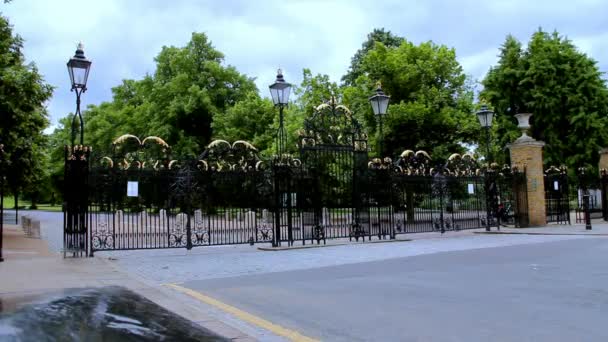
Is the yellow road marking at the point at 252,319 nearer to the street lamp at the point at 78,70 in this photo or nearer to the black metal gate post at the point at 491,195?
the street lamp at the point at 78,70

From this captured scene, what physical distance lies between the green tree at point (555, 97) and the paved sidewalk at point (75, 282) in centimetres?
3015

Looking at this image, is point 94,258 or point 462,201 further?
point 462,201

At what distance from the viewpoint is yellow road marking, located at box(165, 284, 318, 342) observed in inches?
225

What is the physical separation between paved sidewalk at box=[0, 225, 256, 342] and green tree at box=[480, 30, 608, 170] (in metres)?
30.1

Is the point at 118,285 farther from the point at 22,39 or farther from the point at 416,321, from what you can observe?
the point at 22,39

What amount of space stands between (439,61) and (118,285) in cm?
2396

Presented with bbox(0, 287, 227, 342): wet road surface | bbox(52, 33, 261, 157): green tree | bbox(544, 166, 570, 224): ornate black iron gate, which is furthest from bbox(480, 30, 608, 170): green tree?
bbox(0, 287, 227, 342): wet road surface

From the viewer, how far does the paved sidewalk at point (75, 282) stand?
671cm

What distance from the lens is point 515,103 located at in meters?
38.8

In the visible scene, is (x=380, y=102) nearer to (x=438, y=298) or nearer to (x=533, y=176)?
(x=533, y=176)

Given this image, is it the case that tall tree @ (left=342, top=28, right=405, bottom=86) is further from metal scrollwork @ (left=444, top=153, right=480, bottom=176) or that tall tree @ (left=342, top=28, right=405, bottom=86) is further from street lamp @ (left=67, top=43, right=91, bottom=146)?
street lamp @ (left=67, top=43, right=91, bottom=146)

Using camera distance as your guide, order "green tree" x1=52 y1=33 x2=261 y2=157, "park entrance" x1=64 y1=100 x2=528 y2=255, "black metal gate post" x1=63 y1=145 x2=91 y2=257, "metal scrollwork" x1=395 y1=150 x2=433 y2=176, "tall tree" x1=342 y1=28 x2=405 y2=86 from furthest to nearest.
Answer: "tall tree" x1=342 y1=28 x2=405 y2=86
"green tree" x1=52 y1=33 x2=261 y2=157
"metal scrollwork" x1=395 y1=150 x2=433 y2=176
"park entrance" x1=64 y1=100 x2=528 y2=255
"black metal gate post" x1=63 y1=145 x2=91 y2=257

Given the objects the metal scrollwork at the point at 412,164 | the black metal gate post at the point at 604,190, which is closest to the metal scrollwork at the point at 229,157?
the metal scrollwork at the point at 412,164

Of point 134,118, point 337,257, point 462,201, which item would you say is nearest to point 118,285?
point 337,257
